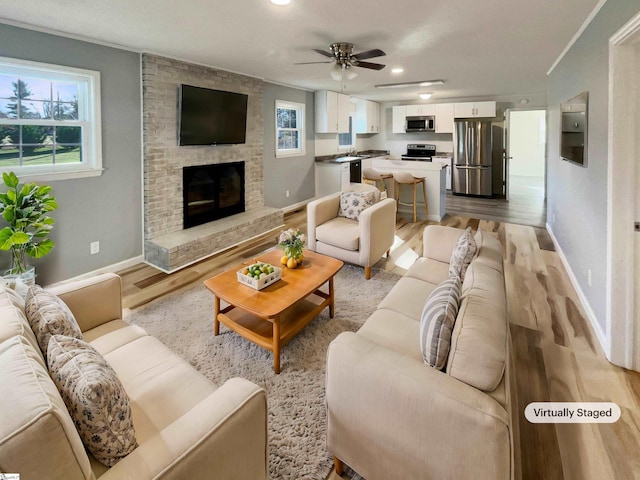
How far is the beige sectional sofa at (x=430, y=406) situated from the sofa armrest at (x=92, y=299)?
1383 millimetres

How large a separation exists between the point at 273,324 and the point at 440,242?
5.21 feet

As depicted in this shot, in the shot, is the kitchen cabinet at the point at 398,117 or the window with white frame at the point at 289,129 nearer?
the window with white frame at the point at 289,129

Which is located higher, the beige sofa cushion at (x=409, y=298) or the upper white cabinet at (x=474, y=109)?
the upper white cabinet at (x=474, y=109)

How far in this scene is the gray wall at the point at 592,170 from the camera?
8.17 ft

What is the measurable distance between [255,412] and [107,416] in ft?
1.48

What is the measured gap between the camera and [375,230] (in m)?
3.84

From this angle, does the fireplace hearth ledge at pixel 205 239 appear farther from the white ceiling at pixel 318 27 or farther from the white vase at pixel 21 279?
the white ceiling at pixel 318 27

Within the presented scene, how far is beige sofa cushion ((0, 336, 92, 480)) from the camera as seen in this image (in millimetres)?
812

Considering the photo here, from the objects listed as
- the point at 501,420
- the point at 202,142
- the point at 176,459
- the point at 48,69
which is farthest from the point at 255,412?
the point at 202,142

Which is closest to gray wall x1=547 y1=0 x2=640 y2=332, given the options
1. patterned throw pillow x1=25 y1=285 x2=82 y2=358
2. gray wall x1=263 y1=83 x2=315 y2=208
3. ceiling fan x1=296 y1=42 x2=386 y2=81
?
ceiling fan x1=296 y1=42 x2=386 y2=81

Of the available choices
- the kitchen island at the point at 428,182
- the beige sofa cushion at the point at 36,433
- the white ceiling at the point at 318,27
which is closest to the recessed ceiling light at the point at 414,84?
the white ceiling at the point at 318,27

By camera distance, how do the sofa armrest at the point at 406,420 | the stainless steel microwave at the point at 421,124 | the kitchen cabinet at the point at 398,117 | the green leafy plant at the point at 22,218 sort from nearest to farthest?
the sofa armrest at the point at 406,420 → the green leafy plant at the point at 22,218 → the stainless steel microwave at the point at 421,124 → the kitchen cabinet at the point at 398,117

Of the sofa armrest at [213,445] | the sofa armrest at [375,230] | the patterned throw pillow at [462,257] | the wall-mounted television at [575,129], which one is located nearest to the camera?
the sofa armrest at [213,445]

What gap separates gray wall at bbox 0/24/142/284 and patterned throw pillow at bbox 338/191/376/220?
2426 millimetres
